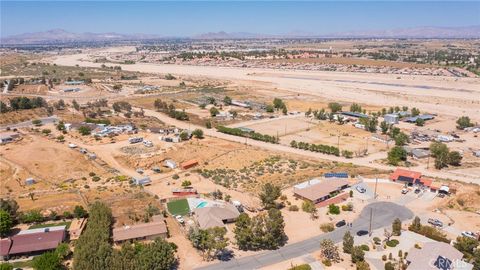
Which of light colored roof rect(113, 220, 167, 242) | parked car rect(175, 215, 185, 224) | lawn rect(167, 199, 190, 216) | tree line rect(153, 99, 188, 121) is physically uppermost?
tree line rect(153, 99, 188, 121)

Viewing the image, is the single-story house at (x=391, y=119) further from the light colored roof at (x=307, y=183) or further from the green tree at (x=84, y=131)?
the green tree at (x=84, y=131)

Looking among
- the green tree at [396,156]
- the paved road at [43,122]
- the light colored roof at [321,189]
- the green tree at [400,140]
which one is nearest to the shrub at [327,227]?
the light colored roof at [321,189]

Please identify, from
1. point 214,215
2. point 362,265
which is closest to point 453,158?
point 362,265

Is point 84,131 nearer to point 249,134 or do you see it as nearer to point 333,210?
point 249,134

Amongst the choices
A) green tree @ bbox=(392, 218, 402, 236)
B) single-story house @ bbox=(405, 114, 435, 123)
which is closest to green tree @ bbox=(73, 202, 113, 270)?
green tree @ bbox=(392, 218, 402, 236)

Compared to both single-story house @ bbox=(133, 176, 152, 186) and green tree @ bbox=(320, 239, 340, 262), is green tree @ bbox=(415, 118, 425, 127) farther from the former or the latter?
single-story house @ bbox=(133, 176, 152, 186)
